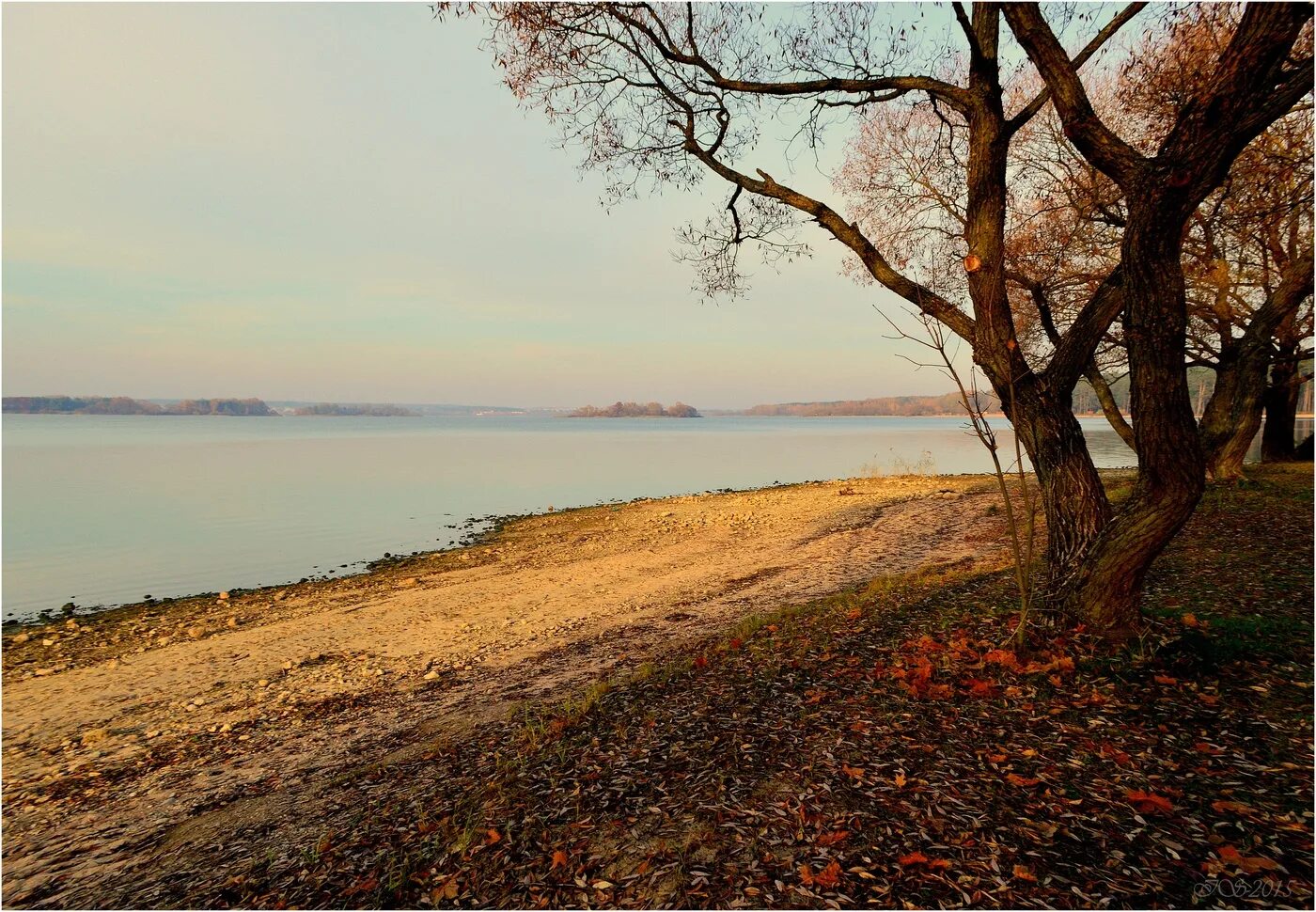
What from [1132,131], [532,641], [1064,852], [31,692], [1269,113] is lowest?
[31,692]

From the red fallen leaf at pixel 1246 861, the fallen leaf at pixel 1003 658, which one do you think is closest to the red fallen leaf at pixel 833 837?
the red fallen leaf at pixel 1246 861

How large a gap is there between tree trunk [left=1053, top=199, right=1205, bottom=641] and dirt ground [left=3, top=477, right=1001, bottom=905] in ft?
18.0

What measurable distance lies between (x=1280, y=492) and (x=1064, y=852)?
615 inches

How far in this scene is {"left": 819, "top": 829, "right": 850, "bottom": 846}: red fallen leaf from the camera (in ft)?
12.9

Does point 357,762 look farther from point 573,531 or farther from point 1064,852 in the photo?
point 573,531

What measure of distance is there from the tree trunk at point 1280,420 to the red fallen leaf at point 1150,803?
868 inches

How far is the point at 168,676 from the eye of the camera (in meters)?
10.3

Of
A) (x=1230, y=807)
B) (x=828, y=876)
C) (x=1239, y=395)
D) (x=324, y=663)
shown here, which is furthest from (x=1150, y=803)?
(x=1239, y=395)

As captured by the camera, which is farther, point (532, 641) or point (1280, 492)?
point (1280, 492)

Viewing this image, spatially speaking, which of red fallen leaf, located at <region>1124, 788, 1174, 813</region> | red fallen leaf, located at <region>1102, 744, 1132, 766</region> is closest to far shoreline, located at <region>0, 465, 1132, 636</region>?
red fallen leaf, located at <region>1102, 744, 1132, 766</region>

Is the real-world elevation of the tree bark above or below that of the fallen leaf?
above

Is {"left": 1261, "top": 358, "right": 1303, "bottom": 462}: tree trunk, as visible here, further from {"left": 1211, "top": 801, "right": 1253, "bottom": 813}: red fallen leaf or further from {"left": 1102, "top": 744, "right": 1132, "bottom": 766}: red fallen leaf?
{"left": 1211, "top": 801, "right": 1253, "bottom": 813}: red fallen leaf

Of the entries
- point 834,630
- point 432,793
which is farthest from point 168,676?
point 834,630

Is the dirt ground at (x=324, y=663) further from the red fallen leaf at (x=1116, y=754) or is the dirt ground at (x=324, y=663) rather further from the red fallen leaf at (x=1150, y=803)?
the red fallen leaf at (x=1150, y=803)
